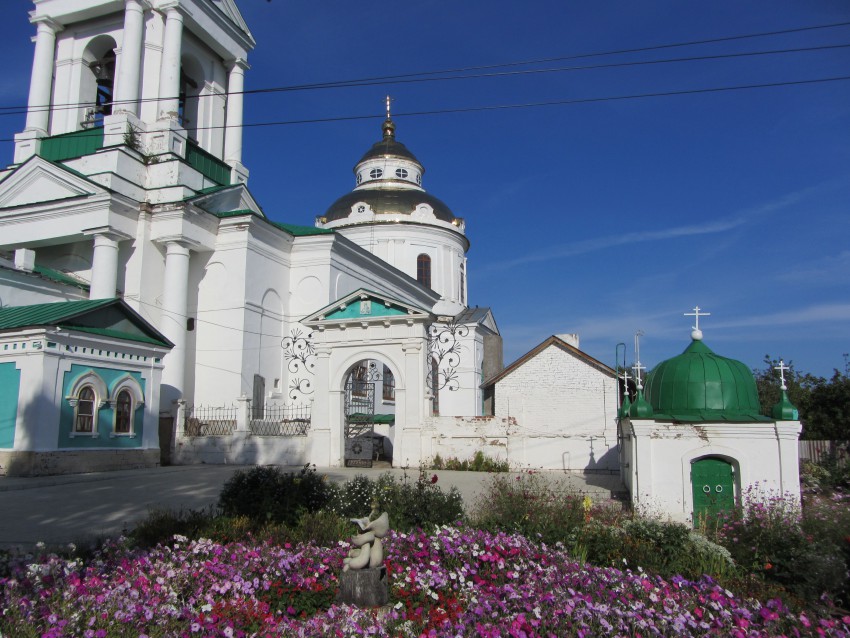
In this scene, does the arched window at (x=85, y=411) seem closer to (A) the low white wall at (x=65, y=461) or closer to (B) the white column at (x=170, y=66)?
(A) the low white wall at (x=65, y=461)

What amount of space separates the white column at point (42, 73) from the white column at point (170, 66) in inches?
173

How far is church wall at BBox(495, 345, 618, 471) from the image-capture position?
59.2 feet

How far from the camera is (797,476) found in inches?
371

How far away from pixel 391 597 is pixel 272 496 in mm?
3061

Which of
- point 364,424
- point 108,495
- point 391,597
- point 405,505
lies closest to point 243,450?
point 364,424

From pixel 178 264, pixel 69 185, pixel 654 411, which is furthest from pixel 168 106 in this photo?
pixel 654 411

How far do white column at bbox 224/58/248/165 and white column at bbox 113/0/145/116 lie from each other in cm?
418

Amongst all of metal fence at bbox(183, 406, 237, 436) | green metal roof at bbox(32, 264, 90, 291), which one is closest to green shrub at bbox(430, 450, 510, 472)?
metal fence at bbox(183, 406, 237, 436)

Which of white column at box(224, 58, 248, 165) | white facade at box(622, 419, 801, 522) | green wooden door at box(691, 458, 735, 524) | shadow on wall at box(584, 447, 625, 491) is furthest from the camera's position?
white column at box(224, 58, 248, 165)

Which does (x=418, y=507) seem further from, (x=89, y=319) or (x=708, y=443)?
(x=89, y=319)

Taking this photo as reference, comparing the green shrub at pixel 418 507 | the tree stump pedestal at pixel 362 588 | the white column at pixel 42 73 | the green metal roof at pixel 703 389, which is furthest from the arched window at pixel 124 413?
the white column at pixel 42 73

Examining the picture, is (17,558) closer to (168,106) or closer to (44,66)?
(168,106)

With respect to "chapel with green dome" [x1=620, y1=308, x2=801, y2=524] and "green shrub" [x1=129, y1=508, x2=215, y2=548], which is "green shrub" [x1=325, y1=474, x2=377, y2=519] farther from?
"chapel with green dome" [x1=620, y1=308, x2=801, y2=524]

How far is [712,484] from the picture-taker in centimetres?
979
